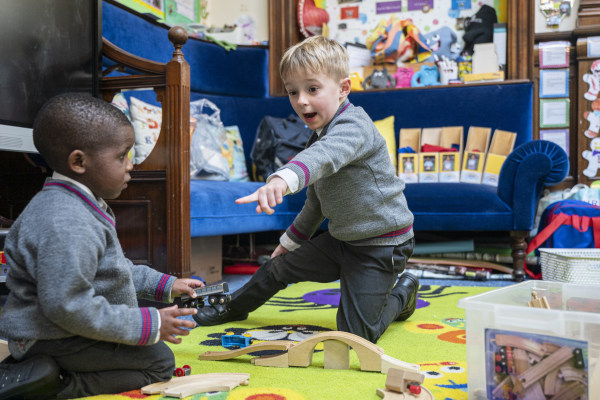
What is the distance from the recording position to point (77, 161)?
37.1 inches

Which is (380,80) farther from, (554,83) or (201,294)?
(201,294)

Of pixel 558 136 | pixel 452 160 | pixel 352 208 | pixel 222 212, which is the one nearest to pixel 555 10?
pixel 558 136

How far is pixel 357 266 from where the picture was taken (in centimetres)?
145

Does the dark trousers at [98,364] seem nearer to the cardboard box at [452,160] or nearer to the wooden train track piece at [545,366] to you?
the wooden train track piece at [545,366]

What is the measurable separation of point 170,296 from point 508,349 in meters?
0.61

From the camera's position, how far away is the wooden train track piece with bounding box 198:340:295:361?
1.18 meters

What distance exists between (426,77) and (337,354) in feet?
8.55

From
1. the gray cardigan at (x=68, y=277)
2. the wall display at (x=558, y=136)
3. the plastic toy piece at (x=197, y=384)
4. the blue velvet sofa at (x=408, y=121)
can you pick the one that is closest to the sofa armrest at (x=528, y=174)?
the blue velvet sofa at (x=408, y=121)

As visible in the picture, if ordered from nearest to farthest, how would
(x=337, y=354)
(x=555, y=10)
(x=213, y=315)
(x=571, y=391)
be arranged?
1. (x=571, y=391)
2. (x=337, y=354)
3. (x=213, y=315)
4. (x=555, y=10)

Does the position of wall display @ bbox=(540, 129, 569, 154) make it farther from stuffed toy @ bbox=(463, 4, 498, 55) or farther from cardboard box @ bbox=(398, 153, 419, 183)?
cardboard box @ bbox=(398, 153, 419, 183)

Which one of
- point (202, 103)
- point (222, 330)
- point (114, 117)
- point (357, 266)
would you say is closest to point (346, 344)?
point (357, 266)

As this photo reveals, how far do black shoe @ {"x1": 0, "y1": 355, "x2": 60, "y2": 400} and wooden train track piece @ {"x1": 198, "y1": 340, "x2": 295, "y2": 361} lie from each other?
1.12 ft

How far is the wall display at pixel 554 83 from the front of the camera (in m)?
3.21

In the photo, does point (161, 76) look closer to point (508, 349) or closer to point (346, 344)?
point (346, 344)
